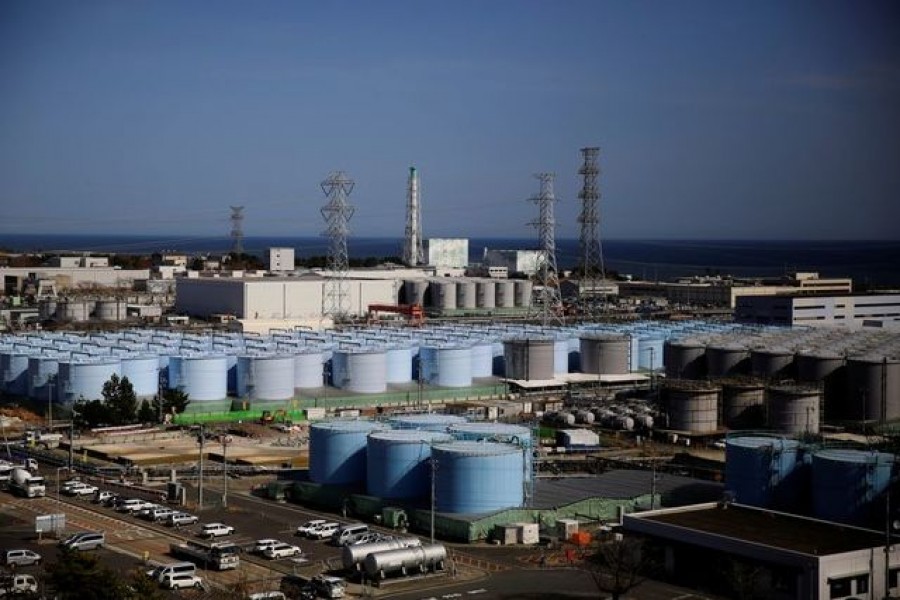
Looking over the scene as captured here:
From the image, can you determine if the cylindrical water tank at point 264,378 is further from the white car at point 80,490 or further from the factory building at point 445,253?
the factory building at point 445,253

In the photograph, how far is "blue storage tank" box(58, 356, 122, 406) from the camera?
43.5 ft

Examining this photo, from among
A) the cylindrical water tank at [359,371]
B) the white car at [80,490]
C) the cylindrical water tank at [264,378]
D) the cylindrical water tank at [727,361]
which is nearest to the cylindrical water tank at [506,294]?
the cylindrical water tank at [359,371]

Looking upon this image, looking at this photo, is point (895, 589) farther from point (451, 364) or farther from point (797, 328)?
point (797, 328)

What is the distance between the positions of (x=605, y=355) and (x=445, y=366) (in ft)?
8.39

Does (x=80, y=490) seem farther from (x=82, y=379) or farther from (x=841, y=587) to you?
(x=841, y=587)

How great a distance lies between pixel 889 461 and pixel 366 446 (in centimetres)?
371

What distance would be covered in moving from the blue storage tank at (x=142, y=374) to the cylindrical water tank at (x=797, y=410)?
22.0 feet

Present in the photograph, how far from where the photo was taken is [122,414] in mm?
12711

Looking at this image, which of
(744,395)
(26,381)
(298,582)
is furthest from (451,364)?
(298,582)

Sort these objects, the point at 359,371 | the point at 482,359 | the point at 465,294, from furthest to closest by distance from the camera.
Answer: the point at 465,294 → the point at 482,359 → the point at 359,371

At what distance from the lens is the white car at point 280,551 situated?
7539 mm

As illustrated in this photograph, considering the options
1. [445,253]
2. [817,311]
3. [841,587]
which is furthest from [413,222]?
[841,587]

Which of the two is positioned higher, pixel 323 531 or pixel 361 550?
pixel 361 550

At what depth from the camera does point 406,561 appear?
7.12 m
